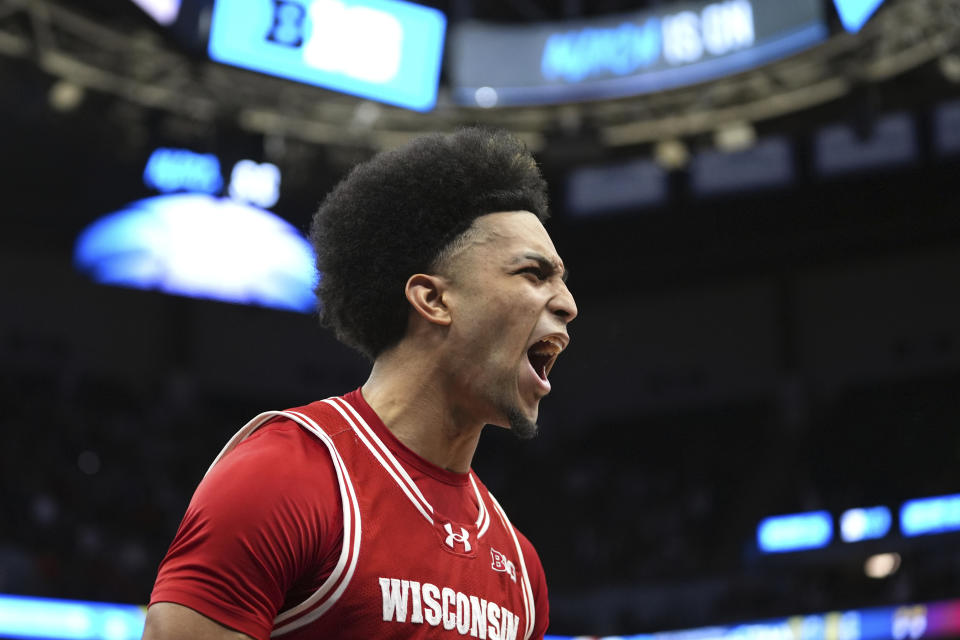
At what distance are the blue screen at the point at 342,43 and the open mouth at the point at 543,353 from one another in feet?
20.1

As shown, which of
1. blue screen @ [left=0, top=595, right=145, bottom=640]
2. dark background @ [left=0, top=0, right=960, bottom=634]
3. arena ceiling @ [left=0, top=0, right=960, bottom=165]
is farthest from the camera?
dark background @ [left=0, top=0, right=960, bottom=634]

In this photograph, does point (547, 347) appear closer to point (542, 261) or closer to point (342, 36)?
point (542, 261)

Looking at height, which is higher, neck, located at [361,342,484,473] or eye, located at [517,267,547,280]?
eye, located at [517,267,547,280]

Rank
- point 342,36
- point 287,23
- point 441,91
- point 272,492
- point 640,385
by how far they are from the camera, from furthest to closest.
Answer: point 640,385
point 441,91
point 342,36
point 287,23
point 272,492

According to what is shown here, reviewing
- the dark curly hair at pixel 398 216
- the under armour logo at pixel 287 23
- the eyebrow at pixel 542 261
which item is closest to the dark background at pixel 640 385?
the under armour logo at pixel 287 23

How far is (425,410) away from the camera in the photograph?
6.75 ft

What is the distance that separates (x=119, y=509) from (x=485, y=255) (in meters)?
13.1

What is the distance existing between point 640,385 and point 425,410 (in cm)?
1788

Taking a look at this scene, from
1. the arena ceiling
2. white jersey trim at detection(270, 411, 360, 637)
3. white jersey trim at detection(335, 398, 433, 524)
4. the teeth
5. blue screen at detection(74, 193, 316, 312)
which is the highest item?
the arena ceiling

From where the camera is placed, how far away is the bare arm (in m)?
1.58

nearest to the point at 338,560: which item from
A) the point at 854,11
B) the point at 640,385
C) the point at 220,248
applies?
the point at 854,11

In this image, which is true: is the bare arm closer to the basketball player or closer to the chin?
the basketball player

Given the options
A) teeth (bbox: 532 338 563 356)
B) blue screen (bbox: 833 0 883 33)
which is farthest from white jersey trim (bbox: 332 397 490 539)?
blue screen (bbox: 833 0 883 33)

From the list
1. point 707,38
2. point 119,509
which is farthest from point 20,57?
point 119,509
